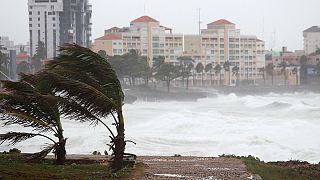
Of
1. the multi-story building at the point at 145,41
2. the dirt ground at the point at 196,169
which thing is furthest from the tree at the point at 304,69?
the dirt ground at the point at 196,169

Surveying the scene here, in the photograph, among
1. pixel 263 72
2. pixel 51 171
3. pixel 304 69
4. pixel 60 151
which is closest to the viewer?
pixel 51 171

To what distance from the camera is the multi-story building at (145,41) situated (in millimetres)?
90562

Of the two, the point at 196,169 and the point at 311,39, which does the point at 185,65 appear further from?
the point at 196,169

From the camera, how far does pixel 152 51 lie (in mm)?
93250

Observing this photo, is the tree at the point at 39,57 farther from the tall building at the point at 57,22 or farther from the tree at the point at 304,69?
the tree at the point at 304,69

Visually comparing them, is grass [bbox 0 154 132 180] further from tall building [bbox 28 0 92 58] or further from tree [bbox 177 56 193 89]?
tree [bbox 177 56 193 89]

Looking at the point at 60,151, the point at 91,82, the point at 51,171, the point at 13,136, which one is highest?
the point at 91,82

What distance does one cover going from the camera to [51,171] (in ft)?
28.7

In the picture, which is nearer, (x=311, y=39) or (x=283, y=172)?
(x=283, y=172)

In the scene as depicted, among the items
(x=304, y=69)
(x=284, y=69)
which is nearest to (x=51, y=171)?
(x=284, y=69)

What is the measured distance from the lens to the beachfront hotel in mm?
91875

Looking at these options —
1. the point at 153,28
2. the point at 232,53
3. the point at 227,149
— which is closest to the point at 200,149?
the point at 227,149

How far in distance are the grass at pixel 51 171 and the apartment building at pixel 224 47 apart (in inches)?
3459

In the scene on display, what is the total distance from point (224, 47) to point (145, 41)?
16017mm
